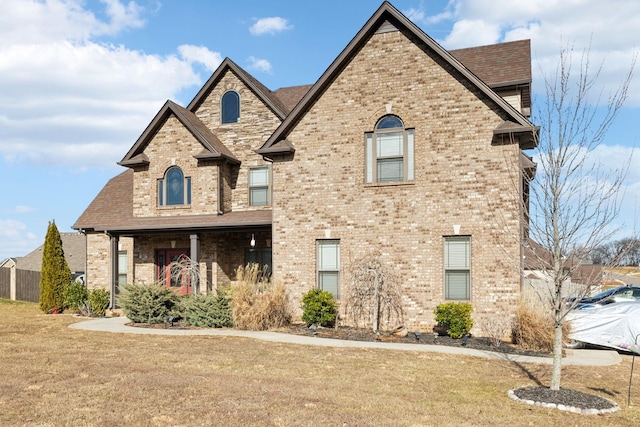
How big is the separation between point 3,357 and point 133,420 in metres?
6.36

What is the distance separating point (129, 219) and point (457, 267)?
13.5 m

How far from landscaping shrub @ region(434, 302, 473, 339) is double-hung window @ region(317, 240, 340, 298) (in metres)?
3.43

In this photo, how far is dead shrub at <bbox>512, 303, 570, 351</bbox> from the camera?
522 inches

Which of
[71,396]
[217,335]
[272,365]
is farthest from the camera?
[217,335]

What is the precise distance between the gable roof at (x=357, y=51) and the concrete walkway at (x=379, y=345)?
576 cm

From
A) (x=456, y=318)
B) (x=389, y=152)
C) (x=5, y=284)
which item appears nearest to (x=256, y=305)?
(x=456, y=318)

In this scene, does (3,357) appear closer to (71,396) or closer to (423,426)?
(71,396)

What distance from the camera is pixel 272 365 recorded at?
10859mm

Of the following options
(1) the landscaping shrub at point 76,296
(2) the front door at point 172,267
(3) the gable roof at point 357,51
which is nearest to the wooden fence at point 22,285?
(1) the landscaping shrub at point 76,296

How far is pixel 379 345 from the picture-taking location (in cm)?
1369

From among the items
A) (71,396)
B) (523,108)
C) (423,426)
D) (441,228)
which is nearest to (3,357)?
(71,396)

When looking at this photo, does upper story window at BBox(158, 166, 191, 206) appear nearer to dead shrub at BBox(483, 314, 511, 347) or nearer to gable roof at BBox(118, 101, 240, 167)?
gable roof at BBox(118, 101, 240, 167)

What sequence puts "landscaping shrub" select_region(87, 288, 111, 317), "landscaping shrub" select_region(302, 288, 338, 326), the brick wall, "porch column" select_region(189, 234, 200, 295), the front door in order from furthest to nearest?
the front door → "landscaping shrub" select_region(87, 288, 111, 317) → "porch column" select_region(189, 234, 200, 295) → "landscaping shrub" select_region(302, 288, 338, 326) → the brick wall

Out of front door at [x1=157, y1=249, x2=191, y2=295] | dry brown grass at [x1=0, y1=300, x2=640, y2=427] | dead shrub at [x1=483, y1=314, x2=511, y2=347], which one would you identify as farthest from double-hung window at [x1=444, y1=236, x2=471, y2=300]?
front door at [x1=157, y1=249, x2=191, y2=295]
